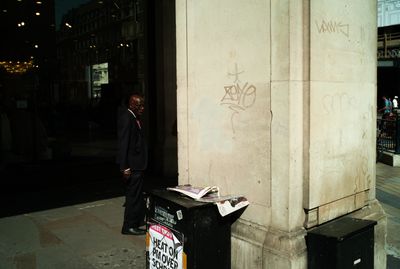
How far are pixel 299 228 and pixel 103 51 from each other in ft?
23.9

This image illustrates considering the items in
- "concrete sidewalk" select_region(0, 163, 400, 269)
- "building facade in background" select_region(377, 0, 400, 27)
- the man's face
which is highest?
"building facade in background" select_region(377, 0, 400, 27)

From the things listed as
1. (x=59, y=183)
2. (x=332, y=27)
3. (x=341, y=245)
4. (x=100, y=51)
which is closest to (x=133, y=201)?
(x=341, y=245)

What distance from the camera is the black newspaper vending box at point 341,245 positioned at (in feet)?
11.3

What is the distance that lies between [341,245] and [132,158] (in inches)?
117

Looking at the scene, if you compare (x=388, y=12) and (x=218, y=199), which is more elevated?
(x=388, y=12)

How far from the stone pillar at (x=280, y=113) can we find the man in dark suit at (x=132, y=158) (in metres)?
1.18

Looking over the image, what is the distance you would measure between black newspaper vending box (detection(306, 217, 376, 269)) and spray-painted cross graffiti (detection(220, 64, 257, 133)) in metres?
1.20

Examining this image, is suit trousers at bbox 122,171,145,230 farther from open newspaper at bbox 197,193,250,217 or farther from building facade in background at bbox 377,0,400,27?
building facade in background at bbox 377,0,400,27

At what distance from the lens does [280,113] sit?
3598 mm

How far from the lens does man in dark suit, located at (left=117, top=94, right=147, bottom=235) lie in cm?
555

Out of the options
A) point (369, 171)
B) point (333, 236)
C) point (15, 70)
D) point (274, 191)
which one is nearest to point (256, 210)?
point (274, 191)

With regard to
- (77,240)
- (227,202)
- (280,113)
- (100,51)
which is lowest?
(77,240)

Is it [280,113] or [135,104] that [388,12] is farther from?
[280,113]

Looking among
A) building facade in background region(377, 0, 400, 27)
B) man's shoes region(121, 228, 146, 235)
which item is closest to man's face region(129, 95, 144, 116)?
man's shoes region(121, 228, 146, 235)
